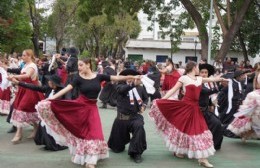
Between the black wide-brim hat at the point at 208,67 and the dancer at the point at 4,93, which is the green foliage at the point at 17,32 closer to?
the dancer at the point at 4,93

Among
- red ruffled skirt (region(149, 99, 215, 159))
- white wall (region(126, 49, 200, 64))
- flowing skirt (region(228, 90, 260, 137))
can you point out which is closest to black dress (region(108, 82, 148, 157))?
red ruffled skirt (region(149, 99, 215, 159))

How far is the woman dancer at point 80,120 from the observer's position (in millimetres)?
7000

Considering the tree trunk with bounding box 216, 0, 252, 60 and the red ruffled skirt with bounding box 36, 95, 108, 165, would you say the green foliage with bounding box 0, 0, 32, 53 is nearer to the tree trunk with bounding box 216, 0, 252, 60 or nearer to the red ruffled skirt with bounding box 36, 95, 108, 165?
the tree trunk with bounding box 216, 0, 252, 60

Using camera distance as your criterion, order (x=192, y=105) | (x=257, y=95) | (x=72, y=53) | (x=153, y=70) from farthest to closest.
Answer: (x=153, y=70), (x=72, y=53), (x=257, y=95), (x=192, y=105)

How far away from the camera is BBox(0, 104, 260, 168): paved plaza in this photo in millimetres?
7543

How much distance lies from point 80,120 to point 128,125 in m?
1.18

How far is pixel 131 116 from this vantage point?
7.98m

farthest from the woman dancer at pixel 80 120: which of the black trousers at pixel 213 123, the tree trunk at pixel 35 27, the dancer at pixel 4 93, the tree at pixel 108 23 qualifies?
the tree trunk at pixel 35 27

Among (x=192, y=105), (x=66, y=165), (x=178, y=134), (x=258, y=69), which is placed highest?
(x=258, y=69)

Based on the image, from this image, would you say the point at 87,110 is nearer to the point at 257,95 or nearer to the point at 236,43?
the point at 257,95

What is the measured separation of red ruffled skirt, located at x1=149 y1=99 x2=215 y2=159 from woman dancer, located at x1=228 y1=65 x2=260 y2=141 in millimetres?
1463

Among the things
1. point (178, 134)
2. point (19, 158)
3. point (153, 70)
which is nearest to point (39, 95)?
point (19, 158)

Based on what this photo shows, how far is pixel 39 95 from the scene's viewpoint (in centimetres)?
911

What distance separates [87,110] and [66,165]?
106 centimetres
